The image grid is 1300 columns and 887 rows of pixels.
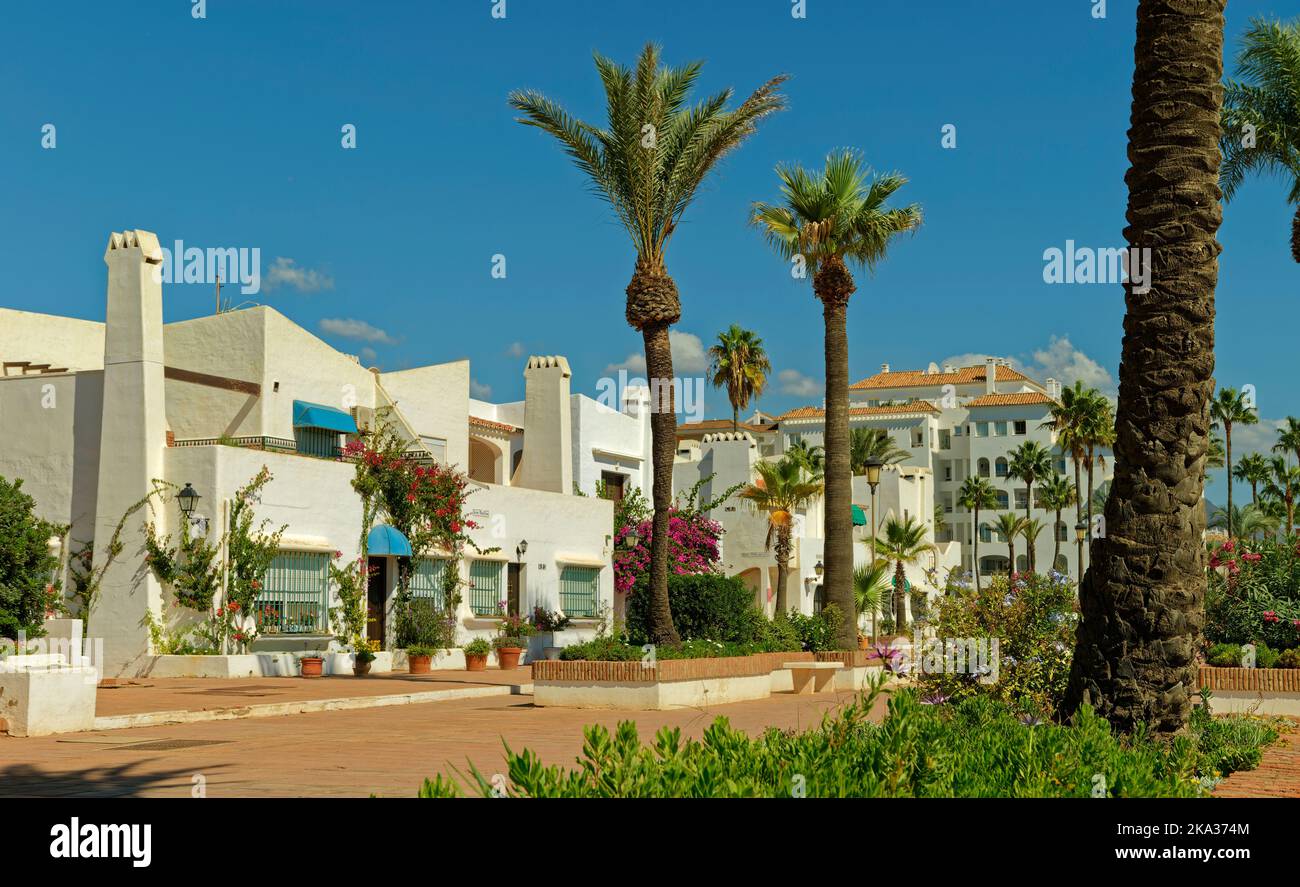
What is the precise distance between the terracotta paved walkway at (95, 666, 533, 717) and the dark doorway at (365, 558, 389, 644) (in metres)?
2.01

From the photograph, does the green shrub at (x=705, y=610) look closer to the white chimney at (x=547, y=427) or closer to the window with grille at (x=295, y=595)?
the window with grille at (x=295, y=595)

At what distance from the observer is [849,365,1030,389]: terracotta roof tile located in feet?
326

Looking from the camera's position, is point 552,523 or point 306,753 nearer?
point 306,753

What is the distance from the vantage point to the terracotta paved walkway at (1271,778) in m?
9.18

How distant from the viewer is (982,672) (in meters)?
12.9

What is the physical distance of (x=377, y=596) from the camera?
29.6 m

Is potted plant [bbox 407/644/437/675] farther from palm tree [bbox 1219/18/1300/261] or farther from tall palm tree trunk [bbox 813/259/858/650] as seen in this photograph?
palm tree [bbox 1219/18/1300/261]

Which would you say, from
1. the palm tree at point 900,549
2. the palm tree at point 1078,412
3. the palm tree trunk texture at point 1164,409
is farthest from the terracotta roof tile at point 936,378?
the palm tree trunk texture at point 1164,409

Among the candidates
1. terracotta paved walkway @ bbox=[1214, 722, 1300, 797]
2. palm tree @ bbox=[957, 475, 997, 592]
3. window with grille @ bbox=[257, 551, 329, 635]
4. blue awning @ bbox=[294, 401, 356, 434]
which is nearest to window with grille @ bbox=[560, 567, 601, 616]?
blue awning @ bbox=[294, 401, 356, 434]

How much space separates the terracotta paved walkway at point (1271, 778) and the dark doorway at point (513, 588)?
23.0 meters

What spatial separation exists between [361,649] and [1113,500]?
65.3 feet
